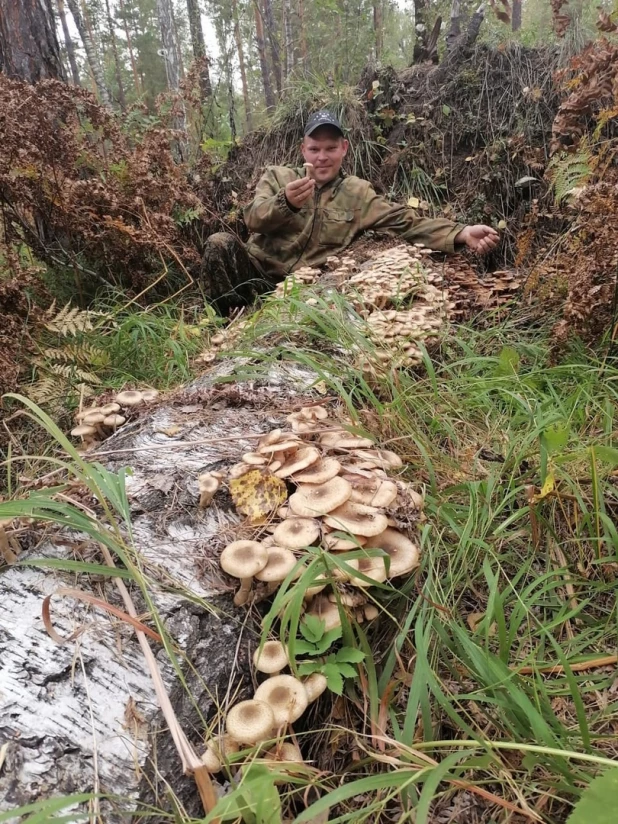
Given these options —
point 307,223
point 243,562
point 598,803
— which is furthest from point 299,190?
point 598,803

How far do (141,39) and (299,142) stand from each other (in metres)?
33.9

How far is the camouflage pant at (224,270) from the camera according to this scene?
17.9 feet

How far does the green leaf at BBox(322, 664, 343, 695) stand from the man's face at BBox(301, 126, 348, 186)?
552 centimetres

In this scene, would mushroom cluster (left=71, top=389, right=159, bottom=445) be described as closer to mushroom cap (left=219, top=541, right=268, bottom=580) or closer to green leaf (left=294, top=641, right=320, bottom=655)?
mushroom cap (left=219, top=541, right=268, bottom=580)

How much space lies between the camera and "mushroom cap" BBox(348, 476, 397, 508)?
6.36ft

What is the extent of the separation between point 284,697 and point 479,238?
4.60 meters

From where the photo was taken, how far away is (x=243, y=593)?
5.78 feet

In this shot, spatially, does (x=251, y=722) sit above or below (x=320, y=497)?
below

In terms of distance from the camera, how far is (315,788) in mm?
1479

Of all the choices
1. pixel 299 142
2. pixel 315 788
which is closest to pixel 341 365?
pixel 315 788

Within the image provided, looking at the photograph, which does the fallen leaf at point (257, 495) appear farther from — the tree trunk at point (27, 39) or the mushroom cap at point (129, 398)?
the tree trunk at point (27, 39)

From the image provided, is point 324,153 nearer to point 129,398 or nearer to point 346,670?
point 129,398

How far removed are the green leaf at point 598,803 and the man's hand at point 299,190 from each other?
198 inches

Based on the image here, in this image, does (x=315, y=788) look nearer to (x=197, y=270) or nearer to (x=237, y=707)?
(x=237, y=707)
